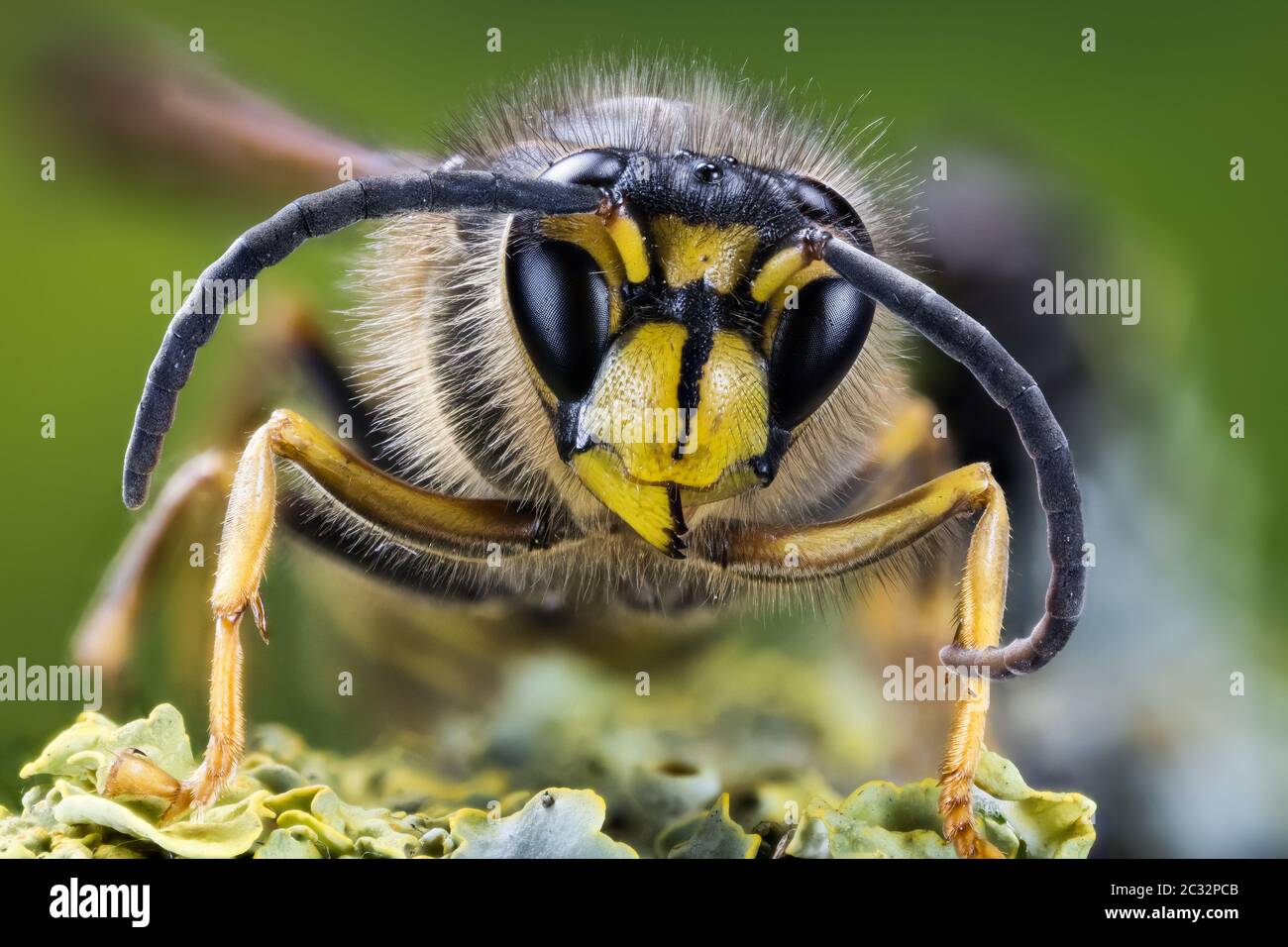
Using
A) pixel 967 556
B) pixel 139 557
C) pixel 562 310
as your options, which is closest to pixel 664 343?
pixel 562 310

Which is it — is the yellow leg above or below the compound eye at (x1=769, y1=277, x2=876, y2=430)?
below

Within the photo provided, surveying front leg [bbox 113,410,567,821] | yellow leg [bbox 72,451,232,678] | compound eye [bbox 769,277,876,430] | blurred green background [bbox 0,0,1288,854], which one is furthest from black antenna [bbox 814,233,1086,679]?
yellow leg [bbox 72,451,232,678]

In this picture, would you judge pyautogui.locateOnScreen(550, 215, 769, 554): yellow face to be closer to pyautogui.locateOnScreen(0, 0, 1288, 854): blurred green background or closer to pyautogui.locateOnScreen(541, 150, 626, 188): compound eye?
pyautogui.locateOnScreen(541, 150, 626, 188): compound eye

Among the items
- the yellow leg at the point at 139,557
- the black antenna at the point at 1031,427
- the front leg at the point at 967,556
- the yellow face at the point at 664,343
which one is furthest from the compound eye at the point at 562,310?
the yellow leg at the point at 139,557

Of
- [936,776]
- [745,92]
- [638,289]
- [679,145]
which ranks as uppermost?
[745,92]

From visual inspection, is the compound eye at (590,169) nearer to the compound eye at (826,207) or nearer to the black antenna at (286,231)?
the black antenna at (286,231)
